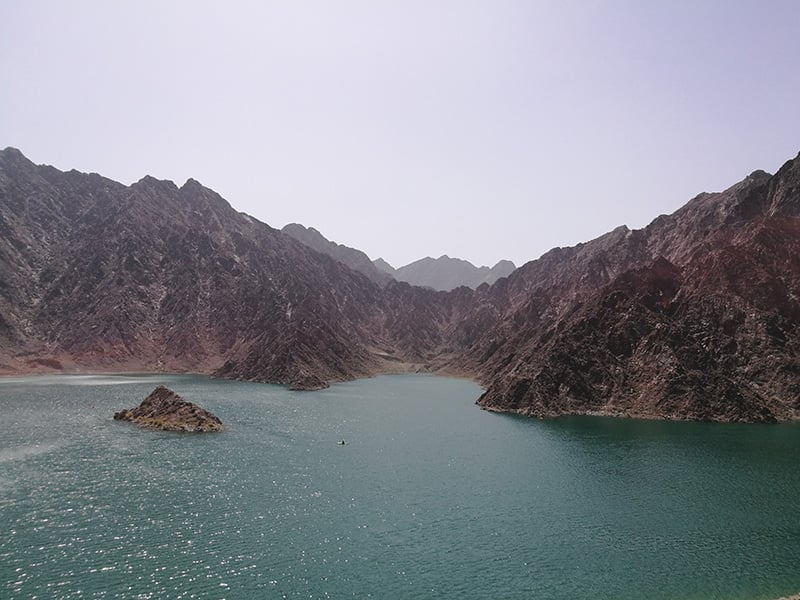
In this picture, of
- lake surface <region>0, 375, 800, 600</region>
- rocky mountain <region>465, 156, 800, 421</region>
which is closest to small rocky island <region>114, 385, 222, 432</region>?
lake surface <region>0, 375, 800, 600</region>

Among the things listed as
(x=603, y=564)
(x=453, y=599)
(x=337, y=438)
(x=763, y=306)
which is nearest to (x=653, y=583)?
(x=603, y=564)

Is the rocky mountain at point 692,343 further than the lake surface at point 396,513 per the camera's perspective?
Yes

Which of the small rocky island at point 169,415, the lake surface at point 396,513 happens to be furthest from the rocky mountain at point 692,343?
the small rocky island at point 169,415

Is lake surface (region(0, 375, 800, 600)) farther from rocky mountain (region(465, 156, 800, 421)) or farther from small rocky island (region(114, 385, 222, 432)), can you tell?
rocky mountain (region(465, 156, 800, 421))

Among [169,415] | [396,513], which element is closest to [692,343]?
[396,513]

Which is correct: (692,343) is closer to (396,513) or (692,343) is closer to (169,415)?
(396,513)

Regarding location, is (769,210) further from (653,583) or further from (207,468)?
(207,468)

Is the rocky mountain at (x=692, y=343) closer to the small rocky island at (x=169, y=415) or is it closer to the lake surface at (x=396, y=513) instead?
the lake surface at (x=396, y=513)
